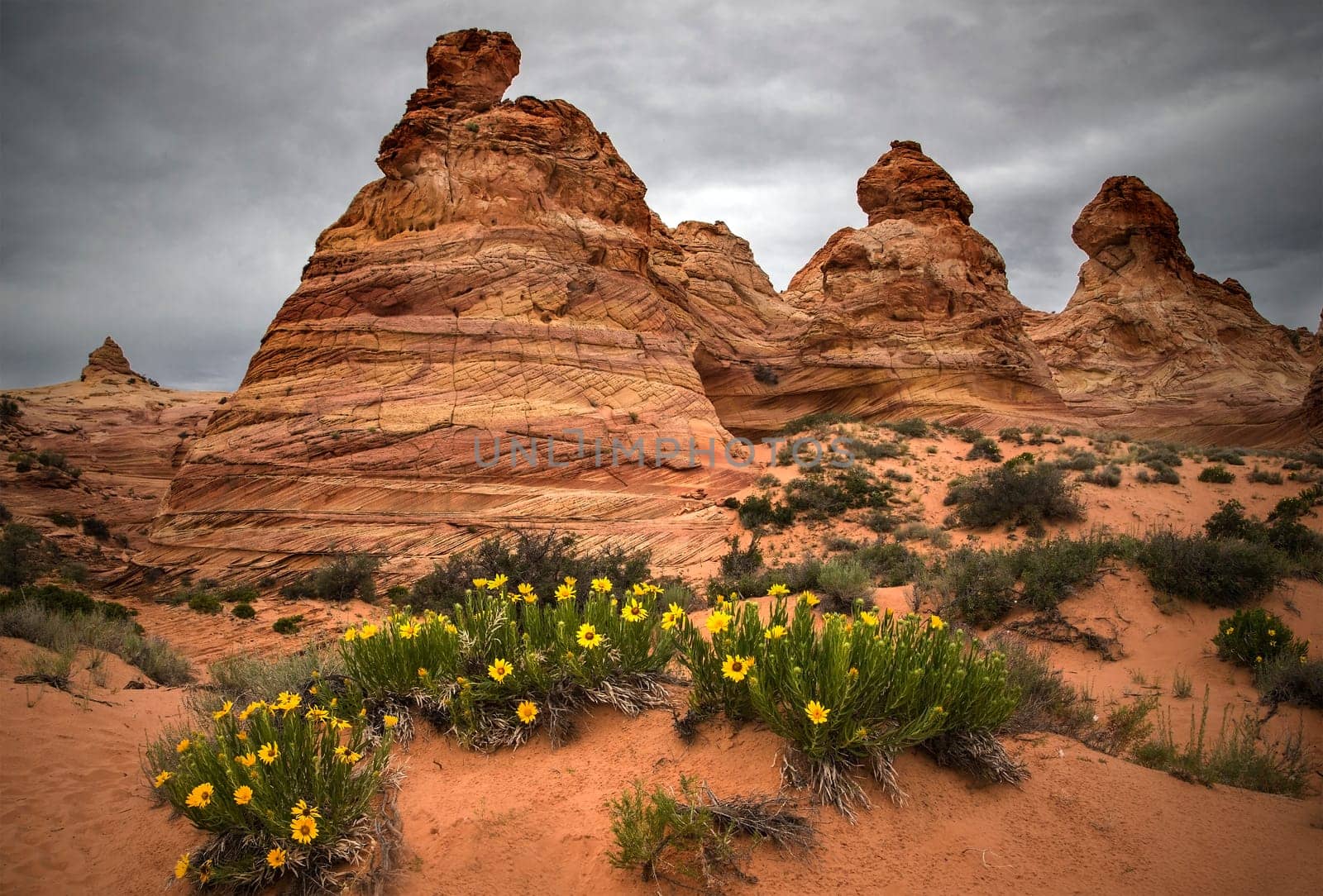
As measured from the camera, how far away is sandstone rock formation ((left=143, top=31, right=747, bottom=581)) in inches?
657

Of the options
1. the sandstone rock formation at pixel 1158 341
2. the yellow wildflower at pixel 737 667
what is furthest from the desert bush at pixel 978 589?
the sandstone rock formation at pixel 1158 341

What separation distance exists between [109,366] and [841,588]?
58344 mm

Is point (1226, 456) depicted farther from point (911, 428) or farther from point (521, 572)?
point (521, 572)

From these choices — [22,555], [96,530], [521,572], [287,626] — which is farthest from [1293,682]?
[96,530]

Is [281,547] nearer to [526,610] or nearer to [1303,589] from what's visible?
[526,610]

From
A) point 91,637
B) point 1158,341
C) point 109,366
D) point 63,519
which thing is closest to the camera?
point 91,637

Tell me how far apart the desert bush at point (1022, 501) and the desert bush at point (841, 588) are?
7.23 meters

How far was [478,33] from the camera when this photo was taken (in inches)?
990

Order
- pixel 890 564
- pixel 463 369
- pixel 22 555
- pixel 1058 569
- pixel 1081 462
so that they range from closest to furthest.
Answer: pixel 1058 569
pixel 890 564
pixel 22 555
pixel 1081 462
pixel 463 369

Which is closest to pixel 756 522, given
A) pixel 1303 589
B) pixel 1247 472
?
pixel 1303 589

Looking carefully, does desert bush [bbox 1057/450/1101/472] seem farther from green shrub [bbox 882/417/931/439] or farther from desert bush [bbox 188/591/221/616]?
desert bush [bbox 188/591/221/616]

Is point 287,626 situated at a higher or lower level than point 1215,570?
lower

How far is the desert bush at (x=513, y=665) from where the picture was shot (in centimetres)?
348

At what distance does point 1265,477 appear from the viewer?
16.5m
